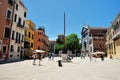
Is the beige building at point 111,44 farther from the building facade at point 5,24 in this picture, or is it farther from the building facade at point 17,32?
the building facade at point 5,24

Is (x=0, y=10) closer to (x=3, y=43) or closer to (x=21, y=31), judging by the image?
(x=3, y=43)

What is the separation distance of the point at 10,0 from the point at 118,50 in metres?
30.1

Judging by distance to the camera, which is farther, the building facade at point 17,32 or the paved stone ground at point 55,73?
the building facade at point 17,32

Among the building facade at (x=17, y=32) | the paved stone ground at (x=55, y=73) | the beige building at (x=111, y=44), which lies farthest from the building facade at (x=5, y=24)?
the beige building at (x=111, y=44)

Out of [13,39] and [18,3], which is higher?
[18,3]

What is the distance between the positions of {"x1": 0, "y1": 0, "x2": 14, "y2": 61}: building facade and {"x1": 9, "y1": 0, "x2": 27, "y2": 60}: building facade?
171 cm

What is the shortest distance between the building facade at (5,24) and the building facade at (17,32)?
1.71m

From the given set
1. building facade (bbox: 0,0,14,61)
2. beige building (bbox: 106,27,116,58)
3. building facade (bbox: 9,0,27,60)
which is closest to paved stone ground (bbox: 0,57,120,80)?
building facade (bbox: 0,0,14,61)

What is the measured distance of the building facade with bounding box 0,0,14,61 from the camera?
83.7ft

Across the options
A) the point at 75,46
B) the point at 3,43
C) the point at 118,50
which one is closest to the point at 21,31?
the point at 3,43


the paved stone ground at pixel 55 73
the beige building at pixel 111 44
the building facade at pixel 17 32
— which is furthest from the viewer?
the beige building at pixel 111 44

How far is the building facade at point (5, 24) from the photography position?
25.5 meters

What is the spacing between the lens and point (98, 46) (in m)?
76.7

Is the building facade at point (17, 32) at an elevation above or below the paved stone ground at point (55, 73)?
above
